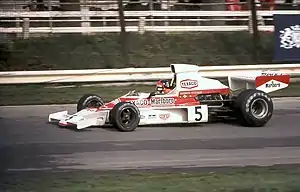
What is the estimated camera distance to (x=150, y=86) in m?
20.8

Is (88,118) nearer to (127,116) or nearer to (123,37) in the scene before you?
(127,116)

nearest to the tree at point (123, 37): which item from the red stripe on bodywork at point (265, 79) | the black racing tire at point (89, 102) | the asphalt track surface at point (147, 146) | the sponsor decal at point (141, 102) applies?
the asphalt track surface at point (147, 146)

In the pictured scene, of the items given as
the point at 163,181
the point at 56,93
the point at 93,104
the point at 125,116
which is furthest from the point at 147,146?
the point at 56,93

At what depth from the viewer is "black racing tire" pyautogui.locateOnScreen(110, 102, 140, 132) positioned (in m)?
13.2

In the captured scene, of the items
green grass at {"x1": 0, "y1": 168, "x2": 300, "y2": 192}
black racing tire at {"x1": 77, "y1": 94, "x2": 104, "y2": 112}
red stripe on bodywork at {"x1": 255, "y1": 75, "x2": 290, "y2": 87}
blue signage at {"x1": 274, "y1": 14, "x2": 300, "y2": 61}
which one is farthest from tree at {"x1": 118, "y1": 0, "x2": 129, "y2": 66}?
green grass at {"x1": 0, "y1": 168, "x2": 300, "y2": 192}

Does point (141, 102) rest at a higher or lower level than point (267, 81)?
lower

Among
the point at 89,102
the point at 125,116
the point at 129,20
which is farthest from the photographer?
the point at 129,20

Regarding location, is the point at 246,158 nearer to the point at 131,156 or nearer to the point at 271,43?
the point at 131,156

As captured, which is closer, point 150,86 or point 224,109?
point 224,109

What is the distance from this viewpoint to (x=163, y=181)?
8820mm

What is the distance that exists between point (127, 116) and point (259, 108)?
107 inches

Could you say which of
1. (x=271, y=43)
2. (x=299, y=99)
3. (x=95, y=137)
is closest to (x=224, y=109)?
(x=95, y=137)

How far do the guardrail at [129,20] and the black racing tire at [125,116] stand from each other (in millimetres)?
12823

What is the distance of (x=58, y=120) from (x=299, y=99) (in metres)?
7.38
